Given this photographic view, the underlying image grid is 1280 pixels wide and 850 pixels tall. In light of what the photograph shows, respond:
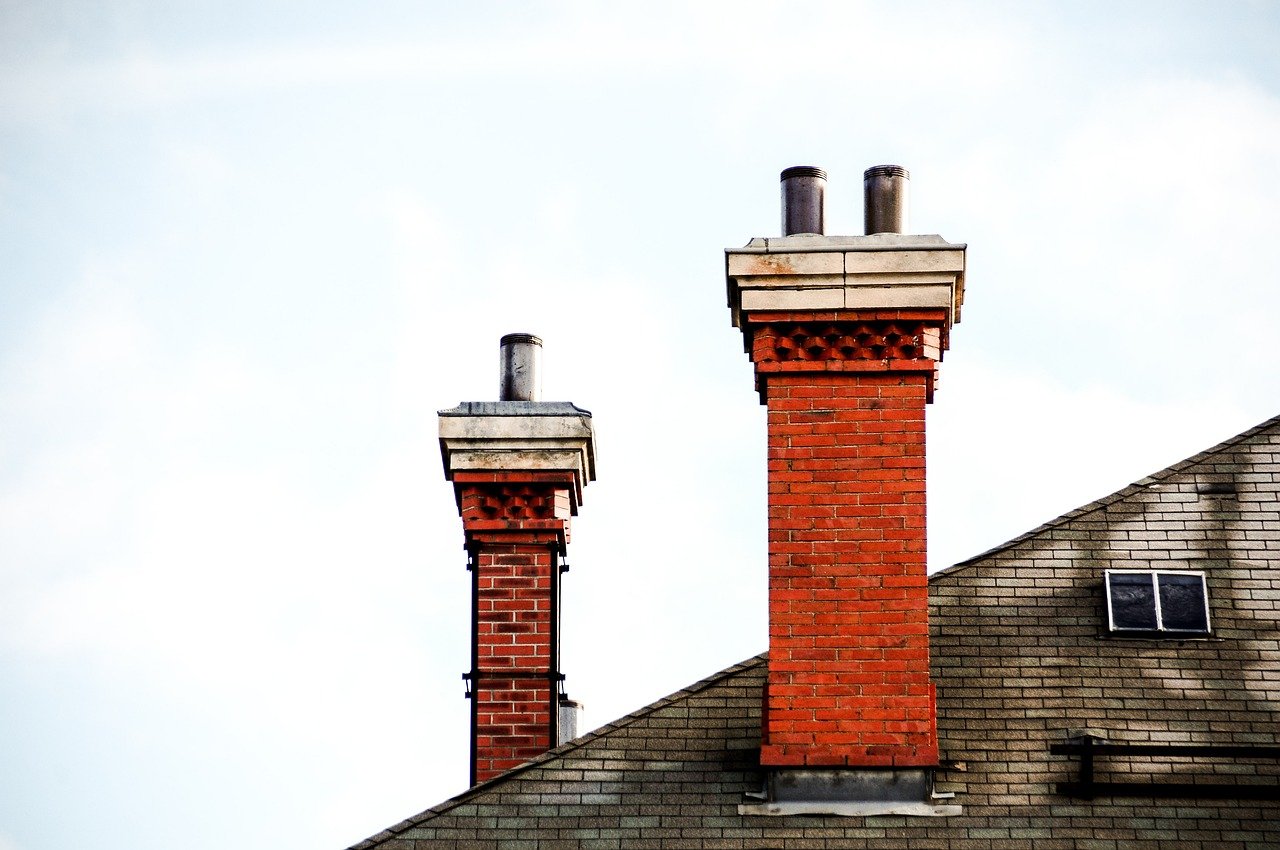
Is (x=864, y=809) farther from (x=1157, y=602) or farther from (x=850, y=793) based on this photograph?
(x=1157, y=602)

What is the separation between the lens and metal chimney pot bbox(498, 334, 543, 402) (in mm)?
15586

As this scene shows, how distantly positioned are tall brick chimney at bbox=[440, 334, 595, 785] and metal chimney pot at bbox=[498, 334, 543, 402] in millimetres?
136

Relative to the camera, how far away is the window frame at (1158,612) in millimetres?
13617

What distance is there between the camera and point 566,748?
1321 cm

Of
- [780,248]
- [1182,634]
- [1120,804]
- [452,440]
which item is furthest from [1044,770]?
[452,440]

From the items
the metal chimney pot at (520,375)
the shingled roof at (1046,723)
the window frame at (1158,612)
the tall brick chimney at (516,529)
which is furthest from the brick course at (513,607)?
the window frame at (1158,612)

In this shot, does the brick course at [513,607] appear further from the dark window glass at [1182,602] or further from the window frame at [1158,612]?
the dark window glass at [1182,602]

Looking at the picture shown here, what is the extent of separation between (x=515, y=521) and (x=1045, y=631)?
367 centimetres

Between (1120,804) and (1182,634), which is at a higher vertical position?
(1182,634)

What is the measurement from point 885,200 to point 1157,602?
2874 millimetres

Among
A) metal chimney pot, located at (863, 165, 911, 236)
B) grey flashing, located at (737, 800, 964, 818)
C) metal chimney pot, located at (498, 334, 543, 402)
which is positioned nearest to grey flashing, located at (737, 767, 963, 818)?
grey flashing, located at (737, 800, 964, 818)

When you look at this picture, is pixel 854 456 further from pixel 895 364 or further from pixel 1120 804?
pixel 1120 804

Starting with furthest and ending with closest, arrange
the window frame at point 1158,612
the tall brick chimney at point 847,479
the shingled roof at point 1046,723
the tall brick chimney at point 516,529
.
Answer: the tall brick chimney at point 516,529
the window frame at point 1158,612
the tall brick chimney at point 847,479
the shingled roof at point 1046,723

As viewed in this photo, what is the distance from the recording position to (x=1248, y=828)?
12461mm
